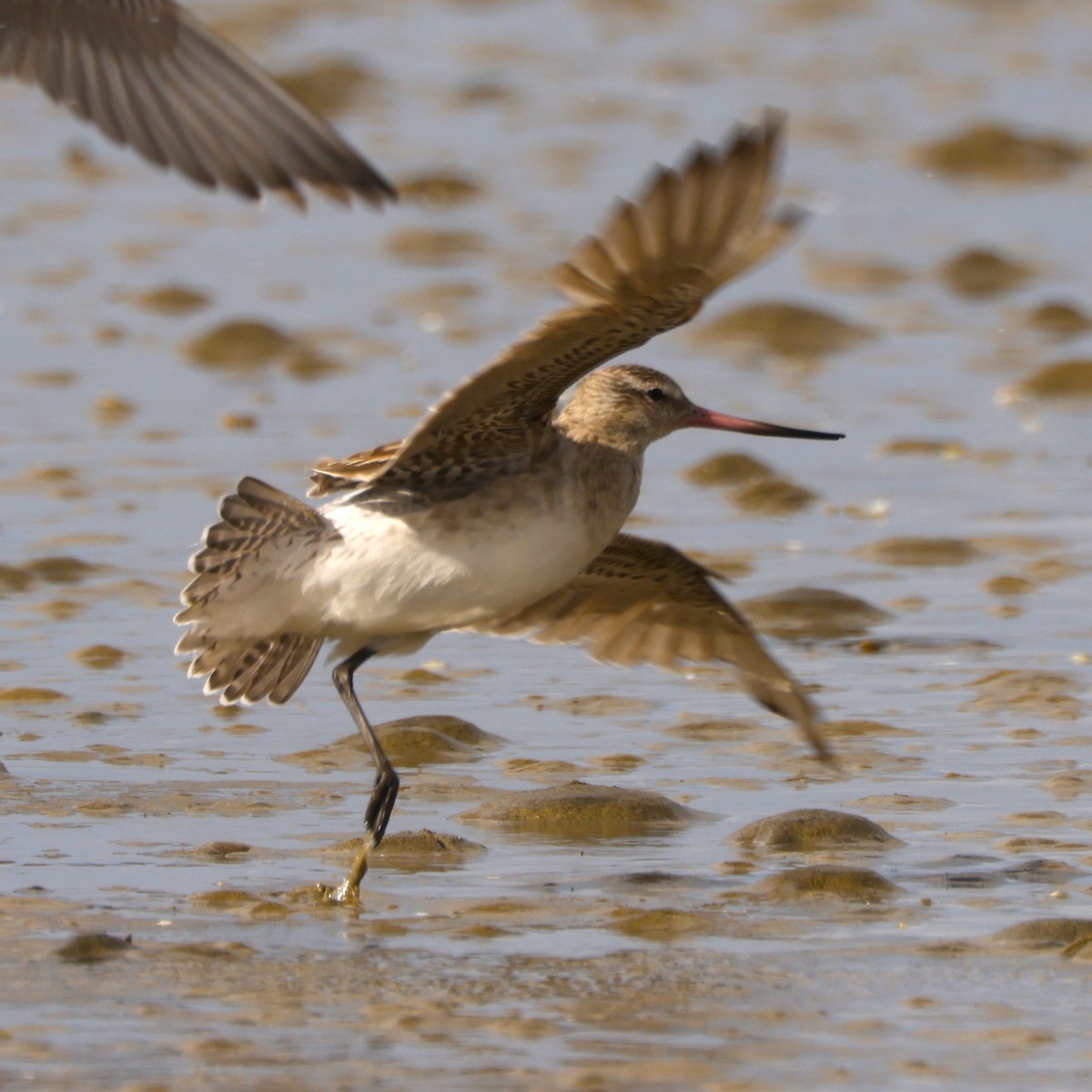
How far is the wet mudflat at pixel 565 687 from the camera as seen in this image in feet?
13.6

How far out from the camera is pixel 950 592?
7078 millimetres

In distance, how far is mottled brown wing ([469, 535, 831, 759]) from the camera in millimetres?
5777

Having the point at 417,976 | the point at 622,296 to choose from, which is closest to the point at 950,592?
the point at 622,296

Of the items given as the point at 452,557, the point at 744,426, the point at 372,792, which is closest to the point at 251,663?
the point at 372,792

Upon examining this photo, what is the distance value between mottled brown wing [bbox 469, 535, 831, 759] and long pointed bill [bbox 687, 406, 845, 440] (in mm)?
295

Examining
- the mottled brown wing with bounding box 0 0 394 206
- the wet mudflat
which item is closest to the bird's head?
the mottled brown wing with bounding box 0 0 394 206

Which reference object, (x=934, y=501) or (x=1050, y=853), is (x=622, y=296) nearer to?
(x=1050, y=853)

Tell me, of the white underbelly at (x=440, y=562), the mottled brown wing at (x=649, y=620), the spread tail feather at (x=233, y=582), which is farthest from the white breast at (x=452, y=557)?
the mottled brown wing at (x=649, y=620)

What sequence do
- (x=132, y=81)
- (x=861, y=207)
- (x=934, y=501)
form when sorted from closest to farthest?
(x=132, y=81) → (x=934, y=501) → (x=861, y=207)

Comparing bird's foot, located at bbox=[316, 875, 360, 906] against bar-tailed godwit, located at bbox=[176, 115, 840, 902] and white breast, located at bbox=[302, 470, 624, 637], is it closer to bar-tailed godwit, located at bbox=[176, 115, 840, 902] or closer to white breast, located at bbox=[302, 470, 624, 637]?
bar-tailed godwit, located at bbox=[176, 115, 840, 902]

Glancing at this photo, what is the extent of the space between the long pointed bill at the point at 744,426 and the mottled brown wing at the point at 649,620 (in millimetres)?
295

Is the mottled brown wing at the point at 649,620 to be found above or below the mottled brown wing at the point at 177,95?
below

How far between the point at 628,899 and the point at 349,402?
430cm

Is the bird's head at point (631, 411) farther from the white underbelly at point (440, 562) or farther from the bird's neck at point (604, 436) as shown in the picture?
the white underbelly at point (440, 562)
